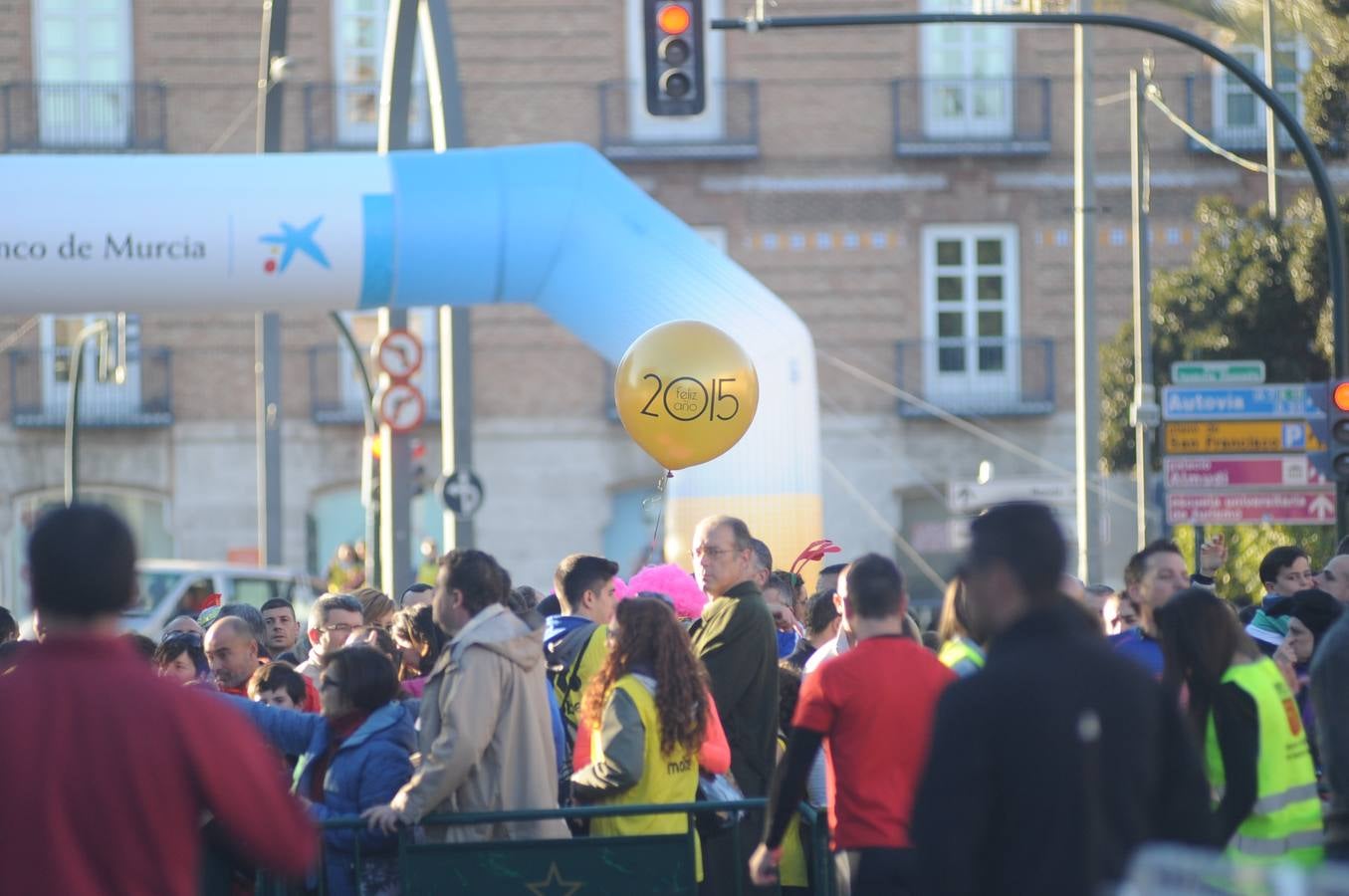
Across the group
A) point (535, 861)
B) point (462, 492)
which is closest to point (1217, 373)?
point (462, 492)

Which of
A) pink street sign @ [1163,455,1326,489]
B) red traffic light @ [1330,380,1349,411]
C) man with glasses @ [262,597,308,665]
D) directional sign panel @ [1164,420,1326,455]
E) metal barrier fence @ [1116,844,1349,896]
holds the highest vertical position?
red traffic light @ [1330,380,1349,411]

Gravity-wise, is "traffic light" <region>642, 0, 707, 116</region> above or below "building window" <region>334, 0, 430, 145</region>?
below

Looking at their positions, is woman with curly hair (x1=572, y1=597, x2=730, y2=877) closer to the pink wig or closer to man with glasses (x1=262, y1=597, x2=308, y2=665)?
the pink wig

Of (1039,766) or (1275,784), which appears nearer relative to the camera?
(1039,766)

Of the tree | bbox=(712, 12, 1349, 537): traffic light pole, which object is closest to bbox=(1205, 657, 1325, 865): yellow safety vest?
bbox=(712, 12, 1349, 537): traffic light pole

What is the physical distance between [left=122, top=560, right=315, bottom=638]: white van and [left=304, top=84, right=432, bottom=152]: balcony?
978 centimetres

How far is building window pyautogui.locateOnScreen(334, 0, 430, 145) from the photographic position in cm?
3011

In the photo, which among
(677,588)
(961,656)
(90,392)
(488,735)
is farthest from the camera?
(90,392)

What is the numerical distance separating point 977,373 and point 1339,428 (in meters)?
16.7

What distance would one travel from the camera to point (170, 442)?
97.0 ft

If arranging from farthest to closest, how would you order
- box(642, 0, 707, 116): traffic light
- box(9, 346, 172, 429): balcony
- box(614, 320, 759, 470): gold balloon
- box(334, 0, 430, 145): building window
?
box(334, 0, 430, 145): building window, box(9, 346, 172, 429): balcony, box(642, 0, 707, 116): traffic light, box(614, 320, 759, 470): gold balloon

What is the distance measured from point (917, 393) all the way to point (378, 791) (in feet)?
78.1

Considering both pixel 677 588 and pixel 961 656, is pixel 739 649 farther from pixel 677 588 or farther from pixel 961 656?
pixel 677 588

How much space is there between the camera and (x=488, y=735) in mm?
6438
